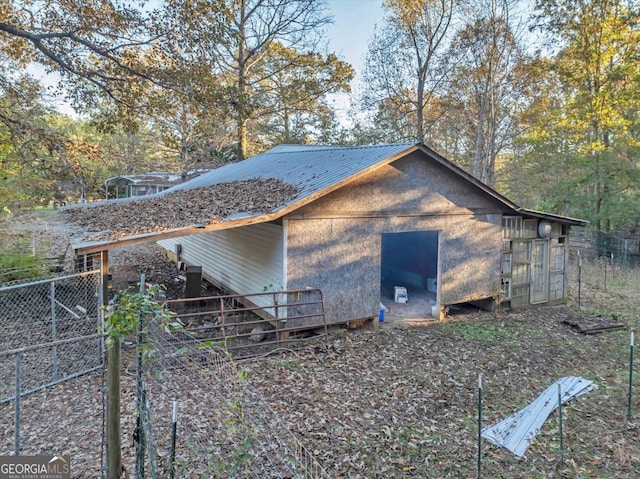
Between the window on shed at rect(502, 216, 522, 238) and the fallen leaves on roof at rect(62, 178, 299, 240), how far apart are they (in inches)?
243

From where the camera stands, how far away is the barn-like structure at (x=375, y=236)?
848cm

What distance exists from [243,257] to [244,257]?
6 cm

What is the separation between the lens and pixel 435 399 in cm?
630

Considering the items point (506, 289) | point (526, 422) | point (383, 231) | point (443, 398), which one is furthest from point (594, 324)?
point (443, 398)

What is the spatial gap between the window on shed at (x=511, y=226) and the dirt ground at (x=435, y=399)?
260 cm

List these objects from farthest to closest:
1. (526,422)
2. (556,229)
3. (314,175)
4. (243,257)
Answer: (556,229), (243,257), (314,175), (526,422)

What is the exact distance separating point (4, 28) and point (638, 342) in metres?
14.9

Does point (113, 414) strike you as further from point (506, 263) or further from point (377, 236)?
point (506, 263)

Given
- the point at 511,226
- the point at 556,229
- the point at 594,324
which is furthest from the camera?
the point at 556,229

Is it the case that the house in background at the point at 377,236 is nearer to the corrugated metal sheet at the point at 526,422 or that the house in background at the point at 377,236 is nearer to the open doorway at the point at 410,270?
the open doorway at the point at 410,270

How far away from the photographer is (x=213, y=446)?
446cm

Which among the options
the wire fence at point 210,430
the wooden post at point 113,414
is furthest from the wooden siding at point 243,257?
the wooden post at point 113,414

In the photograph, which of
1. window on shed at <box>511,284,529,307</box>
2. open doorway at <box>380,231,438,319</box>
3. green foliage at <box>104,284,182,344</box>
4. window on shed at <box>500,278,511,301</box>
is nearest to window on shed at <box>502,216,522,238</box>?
window on shed at <box>500,278,511,301</box>

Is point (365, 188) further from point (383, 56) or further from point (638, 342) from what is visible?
point (383, 56)
